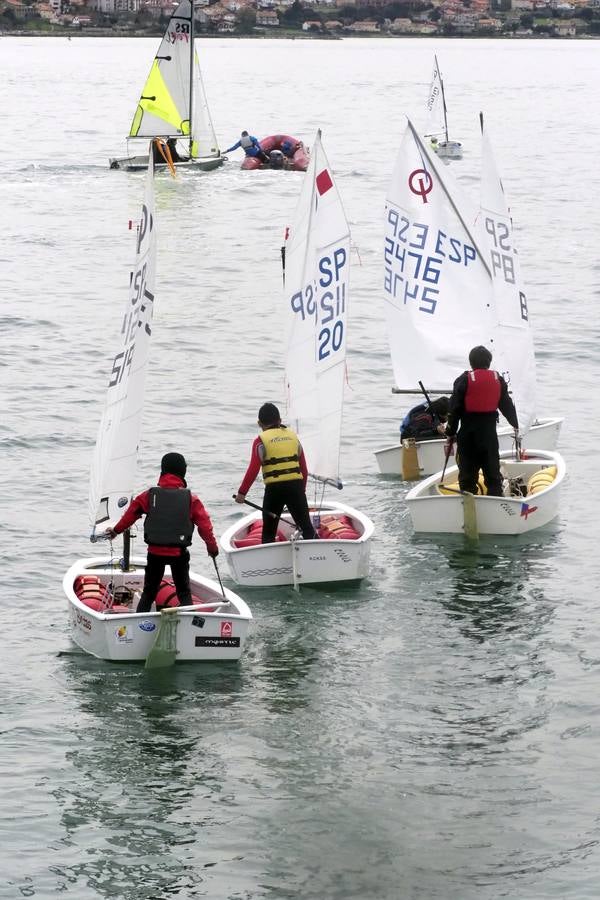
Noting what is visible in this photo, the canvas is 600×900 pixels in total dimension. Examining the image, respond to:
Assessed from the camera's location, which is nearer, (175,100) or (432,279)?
(432,279)

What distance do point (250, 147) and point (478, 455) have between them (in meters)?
37.5

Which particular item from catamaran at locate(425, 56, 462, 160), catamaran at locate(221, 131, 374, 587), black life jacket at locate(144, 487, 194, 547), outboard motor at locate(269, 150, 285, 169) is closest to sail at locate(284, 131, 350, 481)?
catamaran at locate(221, 131, 374, 587)

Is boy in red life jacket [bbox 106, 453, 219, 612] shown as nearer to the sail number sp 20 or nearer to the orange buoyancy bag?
the orange buoyancy bag

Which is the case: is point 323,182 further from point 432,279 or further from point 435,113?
point 435,113

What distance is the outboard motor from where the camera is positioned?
178ft

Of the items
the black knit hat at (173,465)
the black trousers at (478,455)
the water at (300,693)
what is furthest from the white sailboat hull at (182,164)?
the black knit hat at (173,465)

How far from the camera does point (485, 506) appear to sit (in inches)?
672

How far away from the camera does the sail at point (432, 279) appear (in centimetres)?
1923

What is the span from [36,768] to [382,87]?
11120 cm

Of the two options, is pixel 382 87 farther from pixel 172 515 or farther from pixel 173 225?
pixel 172 515

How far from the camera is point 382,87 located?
4658 inches

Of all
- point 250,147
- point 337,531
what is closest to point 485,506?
point 337,531

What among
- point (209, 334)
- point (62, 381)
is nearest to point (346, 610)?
point (62, 381)

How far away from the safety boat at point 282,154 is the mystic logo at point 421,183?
34.4 meters
